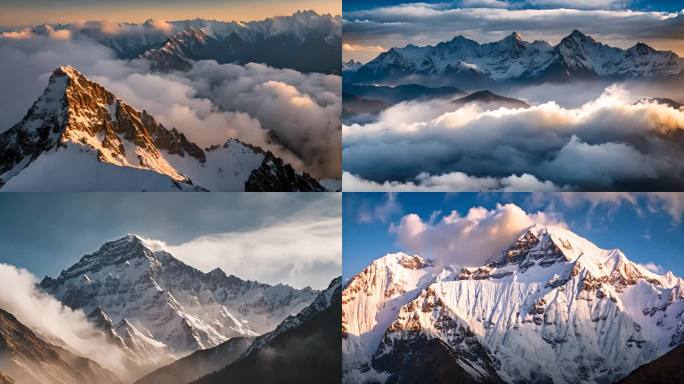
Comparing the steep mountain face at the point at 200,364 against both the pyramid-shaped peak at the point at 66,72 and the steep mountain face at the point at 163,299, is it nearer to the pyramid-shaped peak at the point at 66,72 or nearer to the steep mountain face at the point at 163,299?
the steep mountain face at the point at 163,299

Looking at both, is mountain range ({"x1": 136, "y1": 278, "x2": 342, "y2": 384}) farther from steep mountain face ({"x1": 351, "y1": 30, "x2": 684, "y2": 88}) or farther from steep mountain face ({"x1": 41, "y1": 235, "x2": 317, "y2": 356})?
steep mountain face ({"x1": 351, "y1": 30, "x2": 684, "y2": 88})

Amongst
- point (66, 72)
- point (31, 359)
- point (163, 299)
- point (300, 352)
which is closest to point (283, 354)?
point (300, 352)

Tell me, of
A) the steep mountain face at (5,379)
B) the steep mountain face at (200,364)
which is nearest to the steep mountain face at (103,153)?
the steep mountain face at (200,364)

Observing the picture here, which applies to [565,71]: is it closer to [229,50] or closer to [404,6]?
[404,6]

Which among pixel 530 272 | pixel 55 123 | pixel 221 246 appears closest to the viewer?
pixel 55 123

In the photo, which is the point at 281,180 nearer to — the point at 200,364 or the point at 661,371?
the point at 200,364

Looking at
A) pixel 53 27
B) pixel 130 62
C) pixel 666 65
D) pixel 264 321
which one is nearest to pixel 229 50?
pixel 130 62
